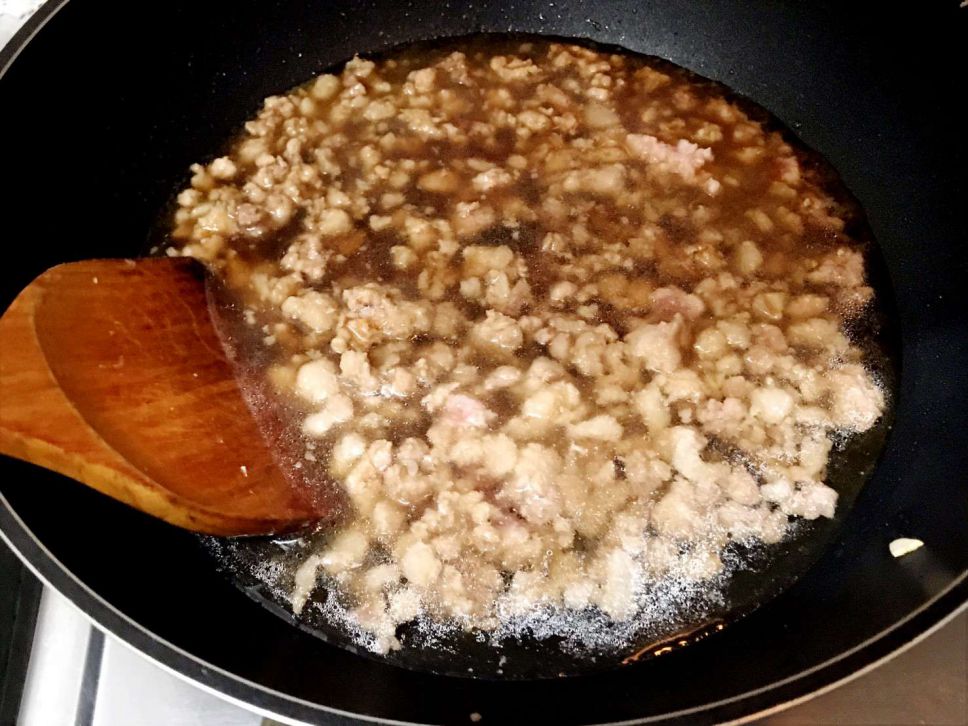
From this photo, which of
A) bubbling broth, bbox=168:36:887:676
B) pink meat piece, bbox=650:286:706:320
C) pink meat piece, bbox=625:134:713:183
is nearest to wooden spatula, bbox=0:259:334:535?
bubbling broth, bbox=168:36:887:676

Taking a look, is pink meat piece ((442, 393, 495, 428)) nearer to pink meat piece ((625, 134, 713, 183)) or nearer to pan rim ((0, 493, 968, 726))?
pan rim ((0, 493, 968, 726))

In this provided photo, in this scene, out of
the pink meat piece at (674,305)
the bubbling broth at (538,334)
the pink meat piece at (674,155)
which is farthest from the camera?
the pink meat piece at (674,155)

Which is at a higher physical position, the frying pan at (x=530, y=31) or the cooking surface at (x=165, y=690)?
the frying pan at (x=530, y=31)

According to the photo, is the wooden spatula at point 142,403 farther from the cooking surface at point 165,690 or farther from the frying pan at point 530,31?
the cooking surface at point 165,690

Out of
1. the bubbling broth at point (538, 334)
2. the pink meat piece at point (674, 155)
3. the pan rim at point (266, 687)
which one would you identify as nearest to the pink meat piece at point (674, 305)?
the bubbling broth at point (538, 334)

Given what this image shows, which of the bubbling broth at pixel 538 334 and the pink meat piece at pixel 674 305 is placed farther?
the pink meat piece at pixel 674 305

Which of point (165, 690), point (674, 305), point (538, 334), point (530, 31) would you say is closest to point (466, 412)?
point (538, 334)
